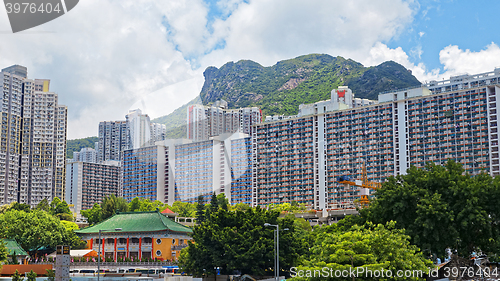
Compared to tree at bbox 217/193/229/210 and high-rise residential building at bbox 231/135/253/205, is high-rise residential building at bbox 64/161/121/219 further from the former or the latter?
tree at bbox 217/193/229/210

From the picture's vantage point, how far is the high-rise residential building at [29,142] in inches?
4176

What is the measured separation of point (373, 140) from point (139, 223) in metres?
50.8

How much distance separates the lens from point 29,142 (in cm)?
11138

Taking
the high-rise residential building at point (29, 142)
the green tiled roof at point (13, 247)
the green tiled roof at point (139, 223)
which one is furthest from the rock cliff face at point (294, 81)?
the green tiled roof at point (13, 247)

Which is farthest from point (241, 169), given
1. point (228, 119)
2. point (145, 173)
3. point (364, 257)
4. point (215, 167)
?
point (364, 257)

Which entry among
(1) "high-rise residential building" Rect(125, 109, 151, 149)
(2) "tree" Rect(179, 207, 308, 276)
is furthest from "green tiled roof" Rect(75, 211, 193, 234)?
(2) "tree" Rect(179, 207, 308, 276)

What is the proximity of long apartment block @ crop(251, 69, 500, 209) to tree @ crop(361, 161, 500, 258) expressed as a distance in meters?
52.6

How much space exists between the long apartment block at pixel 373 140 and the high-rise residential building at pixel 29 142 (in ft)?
150

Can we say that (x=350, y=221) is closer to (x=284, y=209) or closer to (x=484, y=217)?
(x=484, y=217)

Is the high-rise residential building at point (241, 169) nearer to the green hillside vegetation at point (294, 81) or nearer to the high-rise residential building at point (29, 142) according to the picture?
the green hillside vegetation at point (294, 81)

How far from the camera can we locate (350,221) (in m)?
35.2

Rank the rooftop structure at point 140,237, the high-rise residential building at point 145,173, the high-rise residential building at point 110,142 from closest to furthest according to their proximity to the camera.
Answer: the rooftop structure at point 140,237 < the high-rise residential building at point 145,173 < the high-rise residential building at point 110,142

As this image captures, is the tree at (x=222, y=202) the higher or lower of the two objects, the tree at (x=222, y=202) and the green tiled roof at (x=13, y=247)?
the higher

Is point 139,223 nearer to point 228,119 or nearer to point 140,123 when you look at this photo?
point 140,123
